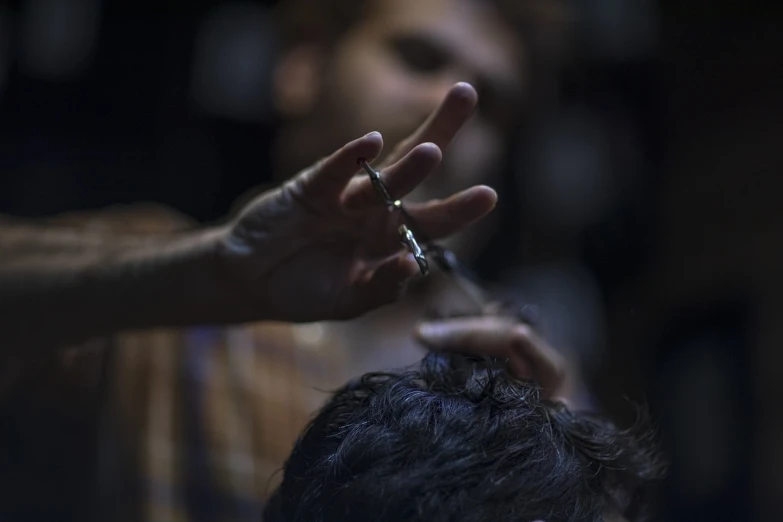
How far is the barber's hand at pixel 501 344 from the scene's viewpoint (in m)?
0.56

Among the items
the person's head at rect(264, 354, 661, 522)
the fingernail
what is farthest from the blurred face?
the person's head at rect(264, 354, 661, 522)

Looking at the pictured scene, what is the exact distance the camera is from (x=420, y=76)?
0.85 metres

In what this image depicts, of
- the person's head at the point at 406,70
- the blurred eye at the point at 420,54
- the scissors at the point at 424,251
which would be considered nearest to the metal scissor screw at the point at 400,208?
the scissors at the point at 424,251

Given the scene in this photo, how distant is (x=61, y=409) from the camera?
84 cm

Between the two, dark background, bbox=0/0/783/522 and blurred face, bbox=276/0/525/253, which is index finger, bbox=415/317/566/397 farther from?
dark background, bbox=0/0/783/522

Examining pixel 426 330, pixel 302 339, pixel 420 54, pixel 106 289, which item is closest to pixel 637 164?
pixel 420 54

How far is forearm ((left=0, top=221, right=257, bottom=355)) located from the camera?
2.03 feet

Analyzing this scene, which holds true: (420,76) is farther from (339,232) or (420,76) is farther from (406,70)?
(339,232)

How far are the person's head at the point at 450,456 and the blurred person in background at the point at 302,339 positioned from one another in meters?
0.11

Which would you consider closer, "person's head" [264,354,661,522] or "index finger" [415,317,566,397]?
"person's head" [264,354,661,522]

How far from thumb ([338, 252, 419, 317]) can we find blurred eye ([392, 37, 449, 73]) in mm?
377

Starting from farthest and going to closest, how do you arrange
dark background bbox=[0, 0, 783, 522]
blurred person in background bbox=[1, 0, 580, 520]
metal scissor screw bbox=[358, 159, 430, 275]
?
dark background bbox=[0, 0, 783, 522], blurred person in background bbox=[1, 0, 580, 520], metal scissor screw bbox=[358, 159, 430, 275]

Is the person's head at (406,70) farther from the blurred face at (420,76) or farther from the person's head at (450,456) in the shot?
the person's head at (450,456)

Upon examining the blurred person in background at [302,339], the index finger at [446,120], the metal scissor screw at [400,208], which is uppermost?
the index finger at [446,120]
